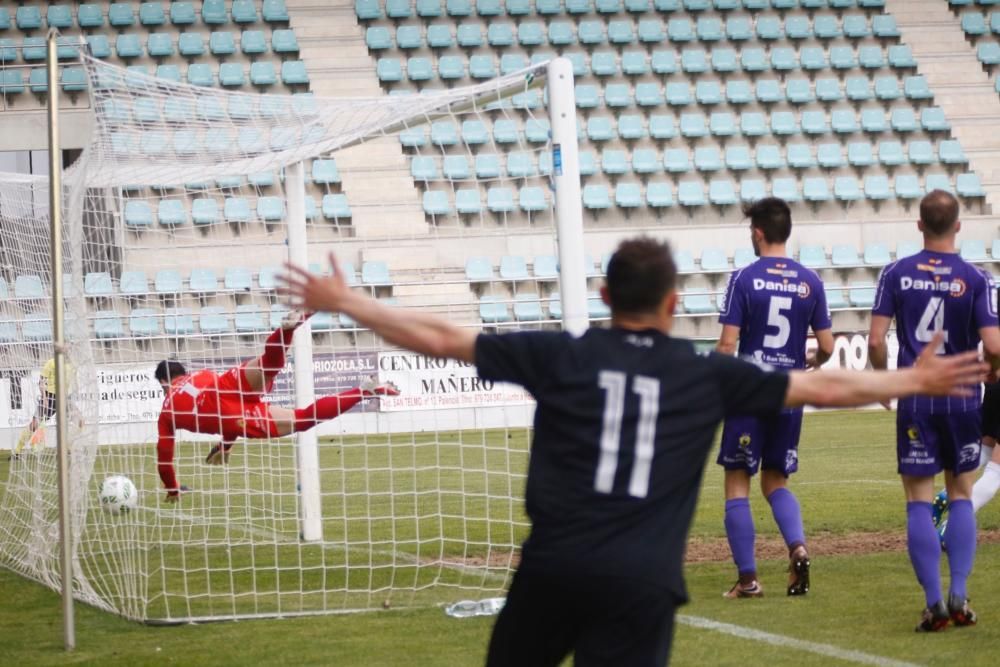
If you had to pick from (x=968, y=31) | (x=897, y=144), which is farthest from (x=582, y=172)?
(x=968, y=31)

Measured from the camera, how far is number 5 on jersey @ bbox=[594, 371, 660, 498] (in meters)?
3.20

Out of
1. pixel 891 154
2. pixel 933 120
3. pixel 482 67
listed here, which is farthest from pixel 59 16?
pixel 933 120

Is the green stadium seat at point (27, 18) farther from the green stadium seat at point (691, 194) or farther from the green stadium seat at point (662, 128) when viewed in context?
the green stadium seat at point (691, 194)

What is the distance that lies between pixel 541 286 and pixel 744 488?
14.9 metres

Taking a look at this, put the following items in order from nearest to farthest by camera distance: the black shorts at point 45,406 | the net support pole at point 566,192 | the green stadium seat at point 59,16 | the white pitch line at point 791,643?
the white pitch line at point 791,643 < the net support pole at point 566,192 < the black shorts at point 45,406 < the green stadium seat at point 59,16

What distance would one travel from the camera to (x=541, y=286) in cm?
2227

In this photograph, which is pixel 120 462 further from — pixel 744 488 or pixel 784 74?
pixel 784 74

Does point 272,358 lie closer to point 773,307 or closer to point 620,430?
point 773,307

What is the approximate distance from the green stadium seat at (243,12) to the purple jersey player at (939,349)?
84.2 feet

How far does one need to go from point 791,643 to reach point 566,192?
2.54 meters

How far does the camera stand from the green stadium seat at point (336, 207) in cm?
2486

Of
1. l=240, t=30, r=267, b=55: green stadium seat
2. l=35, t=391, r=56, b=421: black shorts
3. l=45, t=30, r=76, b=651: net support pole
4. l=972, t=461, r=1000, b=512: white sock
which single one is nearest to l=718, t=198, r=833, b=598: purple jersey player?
l=972, t=461, r=1000, b=512: white sock

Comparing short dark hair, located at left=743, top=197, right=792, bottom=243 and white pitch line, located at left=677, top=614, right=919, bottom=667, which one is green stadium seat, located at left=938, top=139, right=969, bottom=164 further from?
white pitch line, located at left=677, top=614, right=919, bottom=667

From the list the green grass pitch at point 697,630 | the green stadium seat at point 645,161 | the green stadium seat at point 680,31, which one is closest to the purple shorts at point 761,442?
the green grass pitch at point 697,630
